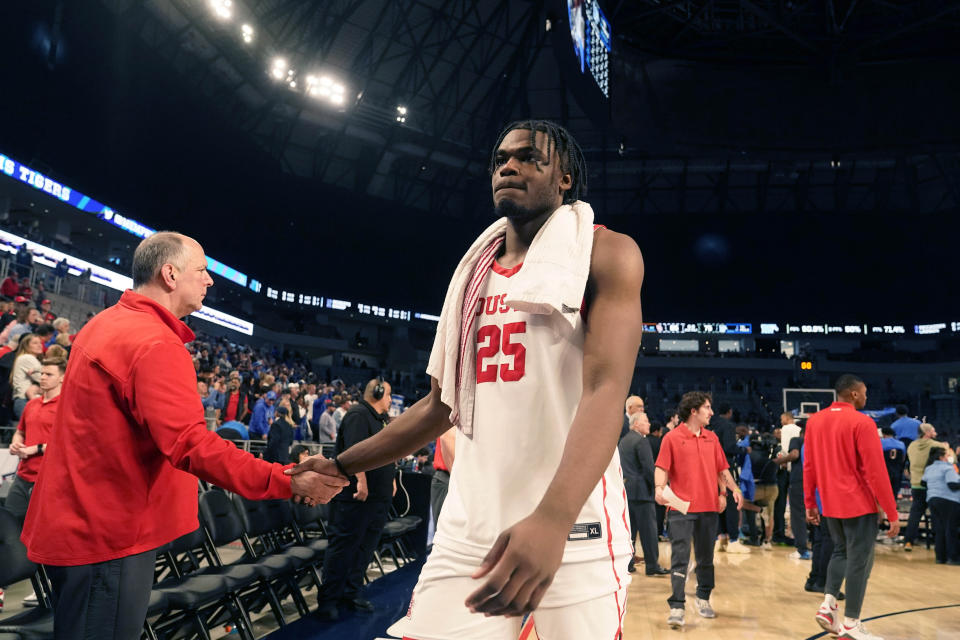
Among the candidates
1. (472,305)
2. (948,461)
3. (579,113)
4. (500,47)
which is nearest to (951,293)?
(579,113)

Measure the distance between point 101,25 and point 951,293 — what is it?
35104mm

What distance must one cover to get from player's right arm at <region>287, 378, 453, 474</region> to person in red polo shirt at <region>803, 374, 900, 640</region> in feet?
14.9

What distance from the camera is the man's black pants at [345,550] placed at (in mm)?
5320

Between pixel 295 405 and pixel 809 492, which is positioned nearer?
pixel 809 492

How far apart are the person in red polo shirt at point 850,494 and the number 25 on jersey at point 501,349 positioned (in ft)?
15.2

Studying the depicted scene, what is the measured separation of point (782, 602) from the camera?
266 inches

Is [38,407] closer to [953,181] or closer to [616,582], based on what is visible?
[616,582]

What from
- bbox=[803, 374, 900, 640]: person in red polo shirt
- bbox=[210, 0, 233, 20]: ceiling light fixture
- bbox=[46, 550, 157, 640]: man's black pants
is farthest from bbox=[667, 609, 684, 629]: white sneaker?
bbox=[210, 0, 233, 20]: ceiling light fixture

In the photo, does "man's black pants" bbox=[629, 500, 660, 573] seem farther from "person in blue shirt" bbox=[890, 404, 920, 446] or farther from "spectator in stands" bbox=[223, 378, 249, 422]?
"person in blue shirt" bbox=[890, 404, 920, 446]

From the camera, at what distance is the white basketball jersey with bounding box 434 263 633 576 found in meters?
1.50

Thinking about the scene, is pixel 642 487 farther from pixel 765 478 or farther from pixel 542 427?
pixel 542 427

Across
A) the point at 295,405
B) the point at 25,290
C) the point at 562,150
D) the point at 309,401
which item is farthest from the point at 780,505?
the point at 25,290

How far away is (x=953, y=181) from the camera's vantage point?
2936 centimetres

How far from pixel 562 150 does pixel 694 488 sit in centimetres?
488
